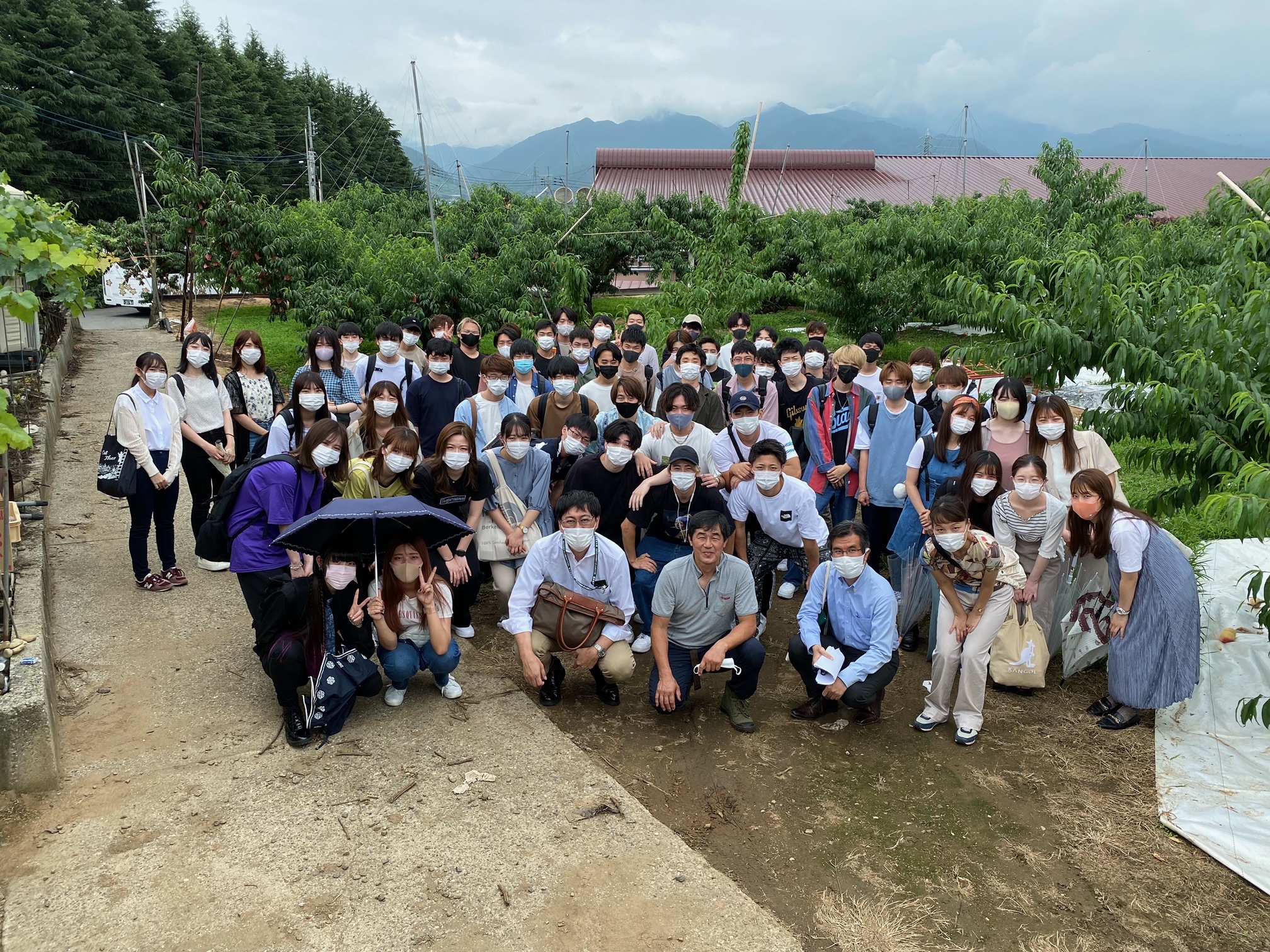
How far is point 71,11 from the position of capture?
1454 inches

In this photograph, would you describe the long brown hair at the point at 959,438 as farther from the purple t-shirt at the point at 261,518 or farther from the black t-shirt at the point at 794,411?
the purple t-shirt at the point at 261,518

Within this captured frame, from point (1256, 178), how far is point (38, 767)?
7667mm

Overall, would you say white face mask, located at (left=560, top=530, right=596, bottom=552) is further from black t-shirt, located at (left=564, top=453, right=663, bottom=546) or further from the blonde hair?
the blonde hair

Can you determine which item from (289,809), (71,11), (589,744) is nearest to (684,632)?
(589,744)

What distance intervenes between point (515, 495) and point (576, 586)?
1178mm

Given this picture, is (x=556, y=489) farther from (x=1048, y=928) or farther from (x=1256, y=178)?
(x=1256, y=178)

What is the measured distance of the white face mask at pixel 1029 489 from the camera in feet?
18.8

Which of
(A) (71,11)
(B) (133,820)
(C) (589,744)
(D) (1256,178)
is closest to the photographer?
(B) (133,820)

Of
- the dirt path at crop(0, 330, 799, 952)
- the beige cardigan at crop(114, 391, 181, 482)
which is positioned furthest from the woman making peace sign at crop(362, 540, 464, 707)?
the beige cardigan at crop(114, 391, 181, 482)

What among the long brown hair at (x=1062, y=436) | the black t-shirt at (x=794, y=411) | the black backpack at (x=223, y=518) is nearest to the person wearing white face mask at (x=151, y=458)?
the black backpack at (x=223, y=518)

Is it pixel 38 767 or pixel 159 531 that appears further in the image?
pixel 159 531

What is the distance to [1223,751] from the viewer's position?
5.37 metres

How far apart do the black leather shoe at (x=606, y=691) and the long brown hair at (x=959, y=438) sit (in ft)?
8.77

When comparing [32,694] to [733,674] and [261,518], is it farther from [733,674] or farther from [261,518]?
Answer: [733,674]
